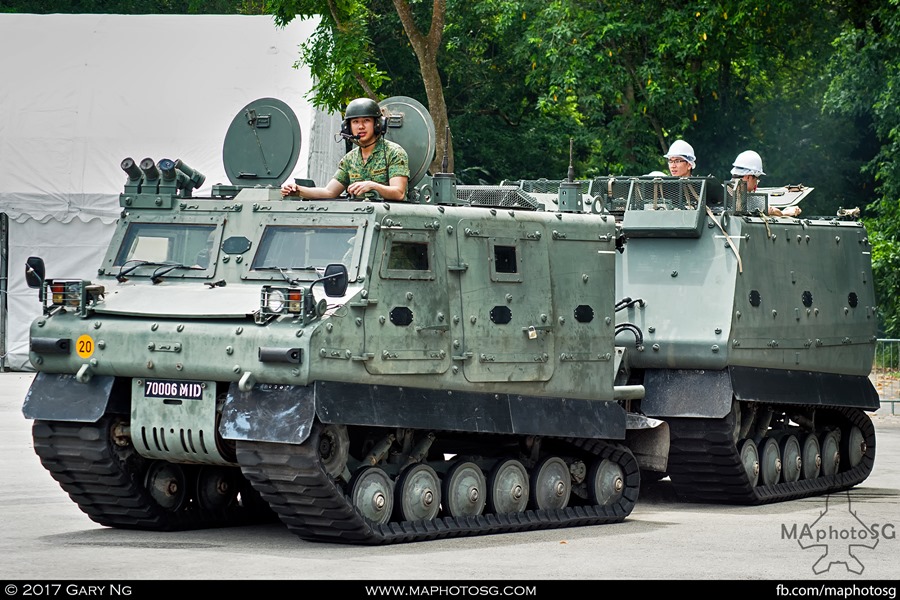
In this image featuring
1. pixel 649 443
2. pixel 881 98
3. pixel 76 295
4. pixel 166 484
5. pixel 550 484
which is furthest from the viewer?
pixel 881 98

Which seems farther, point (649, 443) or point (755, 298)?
point (755, 298)

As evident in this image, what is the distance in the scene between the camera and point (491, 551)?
11.7m

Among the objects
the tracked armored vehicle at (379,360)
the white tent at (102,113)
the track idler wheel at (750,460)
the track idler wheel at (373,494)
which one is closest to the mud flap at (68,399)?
the tracked armored vehicle at (379,360)

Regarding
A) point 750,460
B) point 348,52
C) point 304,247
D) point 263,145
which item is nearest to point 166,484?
point 304,247

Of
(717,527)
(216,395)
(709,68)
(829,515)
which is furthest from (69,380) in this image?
(709,68)

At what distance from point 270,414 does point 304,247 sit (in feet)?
4.90

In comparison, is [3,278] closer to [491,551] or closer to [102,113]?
[102,113]

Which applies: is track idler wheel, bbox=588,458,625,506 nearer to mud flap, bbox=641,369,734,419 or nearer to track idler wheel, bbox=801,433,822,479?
mud flap, bbox=641,369,734,419

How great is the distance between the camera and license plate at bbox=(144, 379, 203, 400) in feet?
38.6

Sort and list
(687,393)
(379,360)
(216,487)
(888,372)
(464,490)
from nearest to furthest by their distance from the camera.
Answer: (379,360)
(464,490)
(216,487)
(687,393)
(888,372)

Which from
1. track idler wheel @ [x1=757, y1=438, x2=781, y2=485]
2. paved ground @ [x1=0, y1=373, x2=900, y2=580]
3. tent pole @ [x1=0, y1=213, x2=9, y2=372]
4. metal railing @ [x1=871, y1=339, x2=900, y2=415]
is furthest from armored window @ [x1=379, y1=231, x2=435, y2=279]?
tent pole @ [x1=0, y1=213, x2=9, y2=372]

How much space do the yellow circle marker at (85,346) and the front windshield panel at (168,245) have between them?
1.00 metres

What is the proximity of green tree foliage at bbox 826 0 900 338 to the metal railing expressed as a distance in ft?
16.1

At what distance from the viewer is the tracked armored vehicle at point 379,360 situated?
38.0 feet
